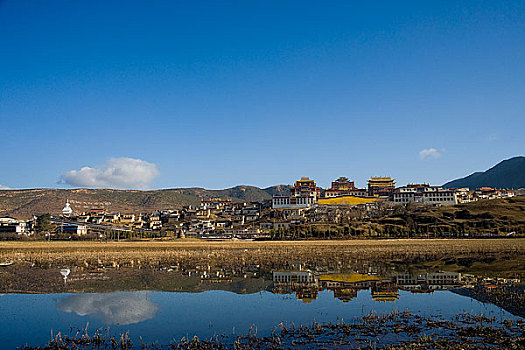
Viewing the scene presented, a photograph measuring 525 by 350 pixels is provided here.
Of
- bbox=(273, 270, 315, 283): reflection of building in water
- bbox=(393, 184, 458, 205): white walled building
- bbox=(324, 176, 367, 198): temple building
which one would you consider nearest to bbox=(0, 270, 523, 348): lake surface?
bbox=(273, 270, 315, 283): reflection of building in water

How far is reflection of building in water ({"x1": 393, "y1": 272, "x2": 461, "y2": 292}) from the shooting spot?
2427 centimetres

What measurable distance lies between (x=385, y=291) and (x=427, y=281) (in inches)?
204

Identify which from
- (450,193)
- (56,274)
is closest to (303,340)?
(56,274)

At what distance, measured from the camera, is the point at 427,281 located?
2662 cm

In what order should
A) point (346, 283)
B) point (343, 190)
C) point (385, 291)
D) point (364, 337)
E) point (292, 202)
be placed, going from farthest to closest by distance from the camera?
point (343, 190) < point (292, 202) < point (346, 283) < point (385, 291) < point (364, 337)

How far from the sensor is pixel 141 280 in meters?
27.3

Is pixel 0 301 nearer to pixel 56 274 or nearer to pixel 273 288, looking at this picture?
pixel 56 274

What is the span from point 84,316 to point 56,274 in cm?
1426

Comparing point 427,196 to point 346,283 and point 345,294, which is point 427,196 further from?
point 345,294

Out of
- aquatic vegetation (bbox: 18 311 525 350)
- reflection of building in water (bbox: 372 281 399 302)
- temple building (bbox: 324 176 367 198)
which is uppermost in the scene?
temple building (bbox: 324 176 367 198)

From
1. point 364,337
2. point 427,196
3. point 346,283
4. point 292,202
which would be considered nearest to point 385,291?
point 346,283

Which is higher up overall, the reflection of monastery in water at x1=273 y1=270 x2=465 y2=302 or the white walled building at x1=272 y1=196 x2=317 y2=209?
the white walled building at x1=272 y1=196 x2=317 y2=209

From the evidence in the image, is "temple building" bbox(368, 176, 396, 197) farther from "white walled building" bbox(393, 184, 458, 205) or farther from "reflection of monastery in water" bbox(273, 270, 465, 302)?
"reflection of monastery in water" bbox(273, 270, 465, 302)

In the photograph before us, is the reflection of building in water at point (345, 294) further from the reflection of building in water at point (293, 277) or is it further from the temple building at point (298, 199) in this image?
the temple building at point (298, 199)
